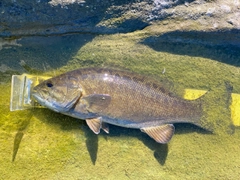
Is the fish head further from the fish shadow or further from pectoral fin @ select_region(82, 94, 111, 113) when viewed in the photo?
the fish shadow

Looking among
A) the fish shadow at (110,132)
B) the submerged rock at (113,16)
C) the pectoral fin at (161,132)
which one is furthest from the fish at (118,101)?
the submerged rock at (113,16)

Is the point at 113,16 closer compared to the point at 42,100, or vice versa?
the point at 42,100

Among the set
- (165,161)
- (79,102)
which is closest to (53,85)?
(79,102)

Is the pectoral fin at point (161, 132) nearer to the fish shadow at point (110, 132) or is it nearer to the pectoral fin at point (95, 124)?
the fish shadow at point (110, 132)

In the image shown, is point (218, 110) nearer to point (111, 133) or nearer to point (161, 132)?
point (161, 132)

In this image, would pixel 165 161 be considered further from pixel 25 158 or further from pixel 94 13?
pixel 94 13

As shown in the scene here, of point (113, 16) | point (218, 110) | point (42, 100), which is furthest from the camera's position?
point (218, 110)

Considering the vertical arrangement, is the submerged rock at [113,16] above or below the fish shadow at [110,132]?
above

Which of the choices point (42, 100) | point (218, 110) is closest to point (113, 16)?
point (42, 100)
